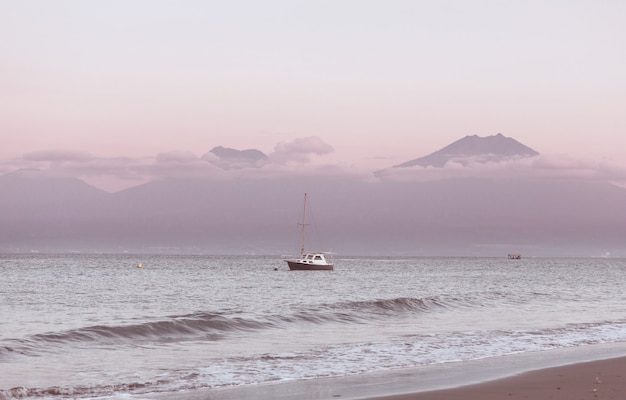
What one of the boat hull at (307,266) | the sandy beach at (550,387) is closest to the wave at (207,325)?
the sandy beach at (550,387)

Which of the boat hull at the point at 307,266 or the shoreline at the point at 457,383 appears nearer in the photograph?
the shoreline at the point at 457,383

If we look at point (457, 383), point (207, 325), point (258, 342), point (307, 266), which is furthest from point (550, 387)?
point (307, 266)

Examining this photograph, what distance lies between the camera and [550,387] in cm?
1500

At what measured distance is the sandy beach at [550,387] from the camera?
45.7 ft

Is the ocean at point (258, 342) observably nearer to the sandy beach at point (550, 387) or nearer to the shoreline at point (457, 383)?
the shoreline at point (457, 383)

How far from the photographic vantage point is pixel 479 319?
34.4m

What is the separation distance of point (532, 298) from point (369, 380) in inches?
1465

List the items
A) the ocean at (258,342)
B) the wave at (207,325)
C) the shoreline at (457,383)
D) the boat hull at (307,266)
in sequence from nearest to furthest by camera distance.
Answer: the shoreline at (457,383), the ocean at (258,342), the wave at (207,325), the boat hull at (307,266)

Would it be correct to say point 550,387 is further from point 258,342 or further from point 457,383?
point 258,342

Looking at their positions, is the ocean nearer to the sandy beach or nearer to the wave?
the wave

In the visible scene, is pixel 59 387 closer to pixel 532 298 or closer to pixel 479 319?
pixel 479 319

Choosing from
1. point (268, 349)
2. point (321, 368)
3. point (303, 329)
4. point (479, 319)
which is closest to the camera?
point (321, 368)

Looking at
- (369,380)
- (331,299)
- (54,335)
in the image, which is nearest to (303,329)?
(54,335)

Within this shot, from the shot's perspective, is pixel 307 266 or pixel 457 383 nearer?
pixel 457 383
